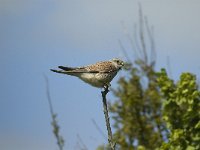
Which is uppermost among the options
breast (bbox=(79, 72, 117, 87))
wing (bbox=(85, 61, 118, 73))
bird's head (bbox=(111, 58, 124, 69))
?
bird's head (bbox=(111, 58, 124, 69))

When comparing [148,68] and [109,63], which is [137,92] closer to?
[148,68]

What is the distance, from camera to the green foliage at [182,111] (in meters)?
10.7

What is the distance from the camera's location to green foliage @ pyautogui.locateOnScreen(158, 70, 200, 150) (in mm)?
10719

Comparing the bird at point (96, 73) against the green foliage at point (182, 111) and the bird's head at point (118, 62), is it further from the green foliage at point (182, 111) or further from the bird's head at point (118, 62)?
the green foliage at point (182, 111)

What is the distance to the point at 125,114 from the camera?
50.8 feet

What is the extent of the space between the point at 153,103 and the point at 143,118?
0.45 m

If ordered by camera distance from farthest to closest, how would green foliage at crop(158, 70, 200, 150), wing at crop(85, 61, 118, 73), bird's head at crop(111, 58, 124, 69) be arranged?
green foliage at crop(158, 70, 200, 150) → bird's head at crop(111, 58, 124, 69) → wing at crop(85, 61, 118, 73)

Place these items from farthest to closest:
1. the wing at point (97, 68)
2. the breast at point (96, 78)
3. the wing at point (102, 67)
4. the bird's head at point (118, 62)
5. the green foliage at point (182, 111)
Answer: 1. the green foliage at point (182, 111)
2. the bird's head at point (118, 62)
3. the wing at point (102, 67)
4. the breast at point (96, 78)
5. the wing at point (97, 68)

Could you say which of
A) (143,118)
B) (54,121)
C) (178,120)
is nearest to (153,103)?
(143,118)

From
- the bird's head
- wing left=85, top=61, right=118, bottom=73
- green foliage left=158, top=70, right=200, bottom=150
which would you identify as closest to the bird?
wing left=85, top=61, right=118, bottom=73

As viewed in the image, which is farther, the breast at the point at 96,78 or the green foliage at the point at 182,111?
the green foliage at the point at 182,111

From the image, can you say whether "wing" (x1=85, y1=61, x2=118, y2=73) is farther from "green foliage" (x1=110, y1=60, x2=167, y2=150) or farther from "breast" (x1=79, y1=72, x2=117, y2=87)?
"green foliage" (x1=110, y1=60, x2=167, y2=150)

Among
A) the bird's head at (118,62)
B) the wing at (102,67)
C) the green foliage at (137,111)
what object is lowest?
the wing at (102,67)

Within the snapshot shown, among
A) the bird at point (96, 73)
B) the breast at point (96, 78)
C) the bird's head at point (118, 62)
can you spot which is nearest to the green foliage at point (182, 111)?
the bird's head at point (118, 62)
